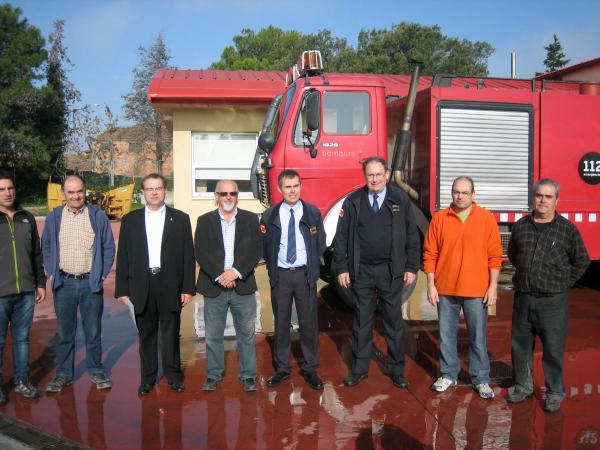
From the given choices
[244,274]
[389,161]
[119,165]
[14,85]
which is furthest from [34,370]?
[119,165]

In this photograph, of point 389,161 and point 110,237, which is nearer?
point 110,237

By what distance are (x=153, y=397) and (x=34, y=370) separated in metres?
1.46

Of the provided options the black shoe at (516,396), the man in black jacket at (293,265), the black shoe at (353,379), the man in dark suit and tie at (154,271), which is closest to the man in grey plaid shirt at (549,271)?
the black shoe at (516,396)

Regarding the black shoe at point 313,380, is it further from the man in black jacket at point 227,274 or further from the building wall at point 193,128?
the building wall at point 193,128

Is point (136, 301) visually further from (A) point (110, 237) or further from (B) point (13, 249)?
(B) point (13, 249)

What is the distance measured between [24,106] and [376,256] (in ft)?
99.7

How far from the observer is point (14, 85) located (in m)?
29.9

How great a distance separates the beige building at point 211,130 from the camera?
11367 mm

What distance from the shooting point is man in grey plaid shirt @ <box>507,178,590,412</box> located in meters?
3.98

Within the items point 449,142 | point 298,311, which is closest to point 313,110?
point 449,142

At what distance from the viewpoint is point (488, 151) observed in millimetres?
6285

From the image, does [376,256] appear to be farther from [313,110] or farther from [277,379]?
[313,110]

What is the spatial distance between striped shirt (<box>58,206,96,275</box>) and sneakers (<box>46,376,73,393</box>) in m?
0.92

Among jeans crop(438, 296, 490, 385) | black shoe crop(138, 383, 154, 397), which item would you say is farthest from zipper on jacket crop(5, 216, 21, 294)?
jeans crop(438, 296, 490, 385)
